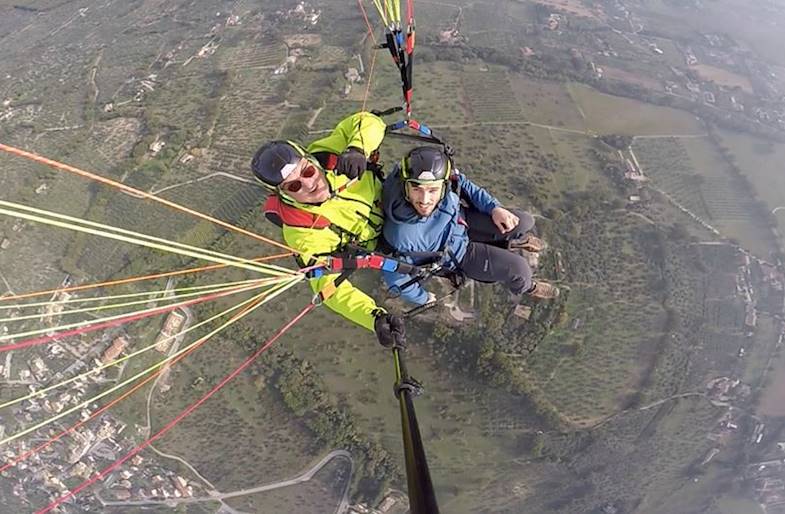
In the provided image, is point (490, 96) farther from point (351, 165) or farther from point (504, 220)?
point (351, 165)

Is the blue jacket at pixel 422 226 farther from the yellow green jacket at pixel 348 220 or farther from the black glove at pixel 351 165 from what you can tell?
the black glove at pixel 351 165

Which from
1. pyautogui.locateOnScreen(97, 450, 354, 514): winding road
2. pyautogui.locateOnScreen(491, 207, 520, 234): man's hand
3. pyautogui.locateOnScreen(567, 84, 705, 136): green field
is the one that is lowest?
pyautogui.locateOnScreen(97, 450, 354, 514): winding road

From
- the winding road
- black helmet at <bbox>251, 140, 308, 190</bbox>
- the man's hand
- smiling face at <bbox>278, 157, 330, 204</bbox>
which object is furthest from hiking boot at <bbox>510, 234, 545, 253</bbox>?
the winding road

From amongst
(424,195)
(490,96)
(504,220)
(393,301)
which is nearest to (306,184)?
(424,195)

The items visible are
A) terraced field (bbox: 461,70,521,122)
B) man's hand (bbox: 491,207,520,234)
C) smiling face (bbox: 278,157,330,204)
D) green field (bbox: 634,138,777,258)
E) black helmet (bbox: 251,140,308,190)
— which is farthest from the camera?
terraced field (bbox: 461,70,521,122)

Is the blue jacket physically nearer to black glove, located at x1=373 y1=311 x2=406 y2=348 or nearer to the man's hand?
the man's hand

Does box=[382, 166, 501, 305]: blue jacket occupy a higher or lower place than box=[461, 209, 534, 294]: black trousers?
higher

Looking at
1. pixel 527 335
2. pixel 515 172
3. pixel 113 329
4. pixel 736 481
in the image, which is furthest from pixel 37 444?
pixel 736 481
